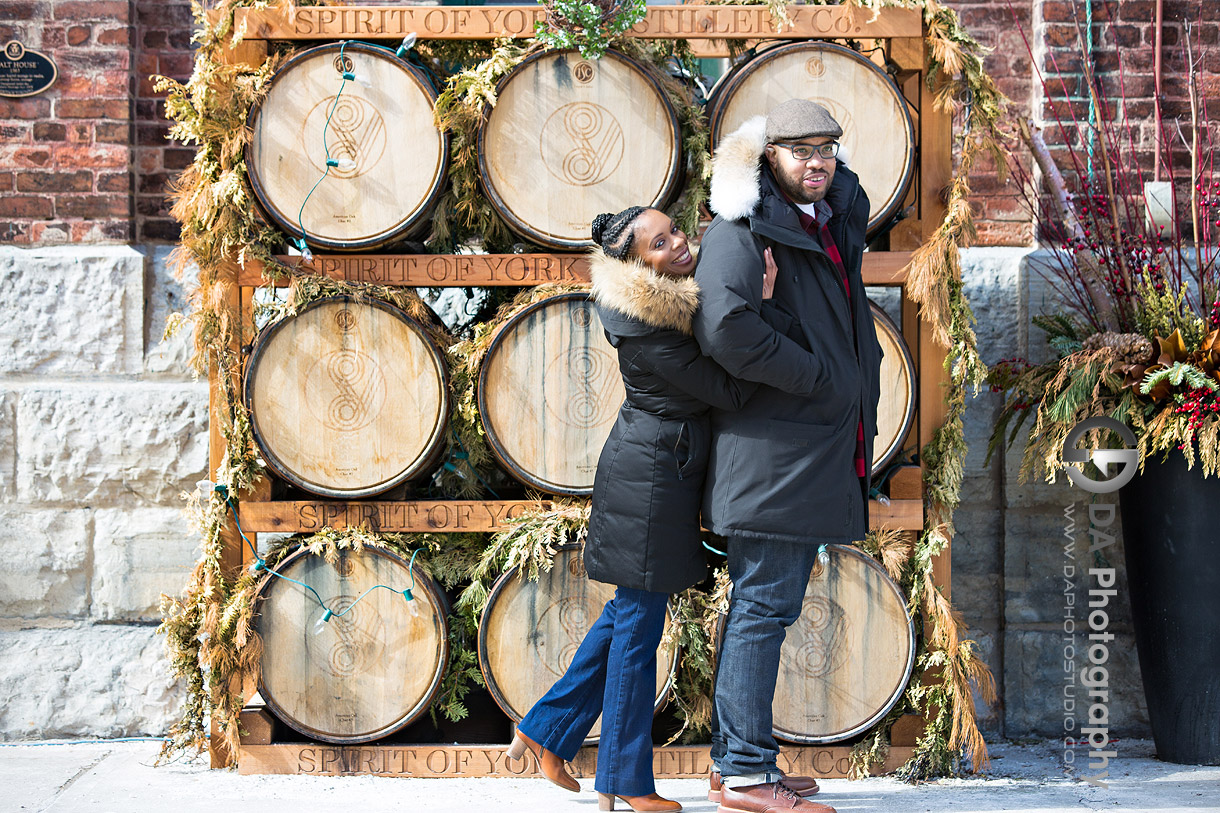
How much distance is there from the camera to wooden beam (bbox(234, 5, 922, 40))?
3316mm

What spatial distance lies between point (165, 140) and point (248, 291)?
3.36 ft

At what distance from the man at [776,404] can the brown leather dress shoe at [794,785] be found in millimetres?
217

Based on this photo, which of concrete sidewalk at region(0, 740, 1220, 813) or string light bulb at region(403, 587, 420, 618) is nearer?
concrete sidewalk at region(0, 740, 1220, 813)

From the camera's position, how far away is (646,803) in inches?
116

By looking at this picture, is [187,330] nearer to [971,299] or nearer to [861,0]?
[861,0]

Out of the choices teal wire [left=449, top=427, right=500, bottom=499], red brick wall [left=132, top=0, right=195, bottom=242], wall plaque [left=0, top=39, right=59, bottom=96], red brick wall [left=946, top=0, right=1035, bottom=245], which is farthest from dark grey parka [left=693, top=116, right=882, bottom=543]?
wall plaque [left=0, top=39, right=59, bottom=96]

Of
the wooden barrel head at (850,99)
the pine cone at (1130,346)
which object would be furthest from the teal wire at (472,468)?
the pine cone at (1130,346)

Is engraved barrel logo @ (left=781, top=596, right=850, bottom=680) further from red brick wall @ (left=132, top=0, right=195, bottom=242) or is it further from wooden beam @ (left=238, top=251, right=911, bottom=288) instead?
red brick wall @ (left=132, top=0, right=195, bottom=242)

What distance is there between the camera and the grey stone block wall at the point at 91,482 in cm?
391

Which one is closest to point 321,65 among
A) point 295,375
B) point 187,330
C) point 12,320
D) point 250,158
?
point 250,158

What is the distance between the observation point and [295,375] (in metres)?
3.31

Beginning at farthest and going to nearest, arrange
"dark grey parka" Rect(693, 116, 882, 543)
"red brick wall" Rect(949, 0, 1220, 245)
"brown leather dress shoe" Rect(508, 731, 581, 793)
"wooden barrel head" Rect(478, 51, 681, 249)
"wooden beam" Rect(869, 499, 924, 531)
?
1. "red brick wall" Rect(949, 0, 1220, 245)
2. "wooden beam" Rect(869, 499, 924, 531)
3. "wooden barrel head" Rect(478, 51, 681, 249)
4. "brown leather dress shoe" Rect(508, 731, 581, 793)
5. "dark grey parka" Rect(693, 116, 882, 543)

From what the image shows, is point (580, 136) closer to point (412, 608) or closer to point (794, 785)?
point (412, 608)

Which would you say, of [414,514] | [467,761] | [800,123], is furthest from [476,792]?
[800,123]
